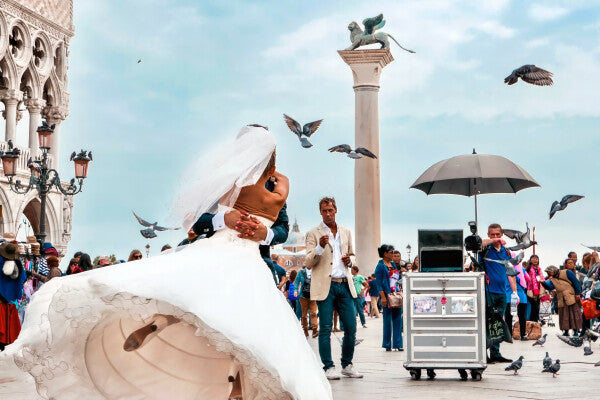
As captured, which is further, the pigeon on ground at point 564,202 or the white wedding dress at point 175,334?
the pigeon on ground at point 564,202

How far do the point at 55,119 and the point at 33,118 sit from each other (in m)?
2.12

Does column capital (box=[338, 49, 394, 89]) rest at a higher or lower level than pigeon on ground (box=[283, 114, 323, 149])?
higher

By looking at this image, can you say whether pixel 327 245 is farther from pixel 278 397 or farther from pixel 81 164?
pixel 81 164

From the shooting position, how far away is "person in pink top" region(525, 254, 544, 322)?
18.9 m

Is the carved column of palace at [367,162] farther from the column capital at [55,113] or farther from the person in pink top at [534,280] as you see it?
the column capital at [55,113]

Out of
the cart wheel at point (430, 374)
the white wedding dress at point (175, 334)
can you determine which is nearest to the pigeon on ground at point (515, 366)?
the cart wheel at point (430, 374)

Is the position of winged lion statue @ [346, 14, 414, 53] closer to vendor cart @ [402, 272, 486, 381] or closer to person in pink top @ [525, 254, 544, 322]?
person in pink top @ [525, 254, 544, 322]

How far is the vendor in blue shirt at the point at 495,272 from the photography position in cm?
1085

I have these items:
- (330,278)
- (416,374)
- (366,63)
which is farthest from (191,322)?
(366,63)

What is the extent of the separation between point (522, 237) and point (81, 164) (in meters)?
9.34

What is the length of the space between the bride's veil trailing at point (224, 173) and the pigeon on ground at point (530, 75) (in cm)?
787

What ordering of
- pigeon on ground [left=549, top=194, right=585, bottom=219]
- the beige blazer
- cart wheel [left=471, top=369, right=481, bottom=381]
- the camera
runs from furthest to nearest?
pigeon on ground [left=549, top=194, right=585, bottom=219]
the camera
cart wheel [left=471, top=369, right=481, bottom=381]
the beige blazer

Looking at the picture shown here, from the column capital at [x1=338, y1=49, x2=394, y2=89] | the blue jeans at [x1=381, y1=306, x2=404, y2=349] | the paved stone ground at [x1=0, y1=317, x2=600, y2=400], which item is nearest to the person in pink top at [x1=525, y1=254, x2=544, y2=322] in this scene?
the blue jeans at [x1=381, y1=306, x2=404, y2=349]

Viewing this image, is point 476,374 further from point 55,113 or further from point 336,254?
point 55,113
